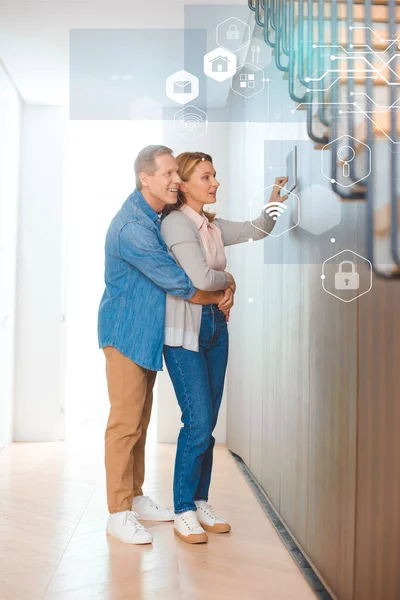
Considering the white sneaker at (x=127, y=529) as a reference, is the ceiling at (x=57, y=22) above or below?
above

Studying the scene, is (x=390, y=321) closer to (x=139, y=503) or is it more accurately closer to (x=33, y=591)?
(x=33, y=591)

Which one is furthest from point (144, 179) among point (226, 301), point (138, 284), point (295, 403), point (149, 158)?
point (295, 403)

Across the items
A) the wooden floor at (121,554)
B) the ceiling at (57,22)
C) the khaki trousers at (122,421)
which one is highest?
the ceiling at (57,22)

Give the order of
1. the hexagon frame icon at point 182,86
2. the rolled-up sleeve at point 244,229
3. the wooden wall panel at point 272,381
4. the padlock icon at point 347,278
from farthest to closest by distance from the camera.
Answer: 1. the hexagon frame icon at point 182,86
2. the wooden wall panel at point 272,381
3. the rolled-up sleeve at point 244,229
4. the padlock icon at point 347,278

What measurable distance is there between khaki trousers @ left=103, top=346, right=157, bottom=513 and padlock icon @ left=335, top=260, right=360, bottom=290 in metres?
0.71

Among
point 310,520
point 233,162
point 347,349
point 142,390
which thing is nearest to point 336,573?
point 310,520

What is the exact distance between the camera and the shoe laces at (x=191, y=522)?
1.96 metres

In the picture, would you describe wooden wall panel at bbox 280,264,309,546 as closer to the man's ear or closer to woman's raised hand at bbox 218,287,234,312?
woman's raised hand at bbox 218,287,234,312

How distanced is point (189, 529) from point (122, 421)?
0.33 m

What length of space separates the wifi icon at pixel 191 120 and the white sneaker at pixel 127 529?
5.14ft

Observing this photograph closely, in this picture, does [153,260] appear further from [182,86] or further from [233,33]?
[182,86]

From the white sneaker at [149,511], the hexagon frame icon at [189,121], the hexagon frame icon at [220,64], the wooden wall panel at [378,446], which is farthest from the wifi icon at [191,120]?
the wooden wall panel at [378,446]

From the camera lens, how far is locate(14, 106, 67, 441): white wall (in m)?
3.78

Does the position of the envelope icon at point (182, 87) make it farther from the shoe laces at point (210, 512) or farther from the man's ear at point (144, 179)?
the shoe laces at point (210, 512)
